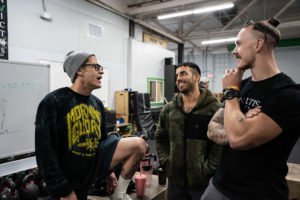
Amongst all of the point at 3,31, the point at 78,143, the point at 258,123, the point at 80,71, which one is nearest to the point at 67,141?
the point at 78,143

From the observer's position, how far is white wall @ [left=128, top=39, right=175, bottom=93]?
666cm

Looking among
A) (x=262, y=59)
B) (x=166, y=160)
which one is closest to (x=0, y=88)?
(x=166, y=160)

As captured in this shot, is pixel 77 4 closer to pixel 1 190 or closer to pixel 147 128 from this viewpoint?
pixel 147 128

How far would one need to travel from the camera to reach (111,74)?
5996mm

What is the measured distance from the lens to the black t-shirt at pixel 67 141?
1421mm

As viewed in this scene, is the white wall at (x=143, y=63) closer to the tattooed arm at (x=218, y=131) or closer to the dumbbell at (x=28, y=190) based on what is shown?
the dumbbell at (x=28, y=190)

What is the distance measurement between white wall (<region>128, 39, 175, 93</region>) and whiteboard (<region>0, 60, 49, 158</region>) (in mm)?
3879

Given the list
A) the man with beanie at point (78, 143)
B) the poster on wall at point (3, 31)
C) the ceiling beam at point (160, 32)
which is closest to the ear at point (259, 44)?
the man with beanie at point (78, 143)

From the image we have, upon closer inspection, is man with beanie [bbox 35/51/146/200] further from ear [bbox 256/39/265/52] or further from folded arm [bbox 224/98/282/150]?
ear [bbox 256/39/265/52]

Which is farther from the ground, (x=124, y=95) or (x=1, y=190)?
(x=124, y=95)

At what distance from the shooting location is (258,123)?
3.21 ft

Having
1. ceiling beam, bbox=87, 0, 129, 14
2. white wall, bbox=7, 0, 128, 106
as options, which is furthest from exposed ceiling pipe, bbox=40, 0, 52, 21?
ceiling beam, bbox=87, 0, 129, 14

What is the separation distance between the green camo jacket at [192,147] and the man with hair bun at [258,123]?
0.52 metres

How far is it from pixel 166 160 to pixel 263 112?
1126 millimetres
